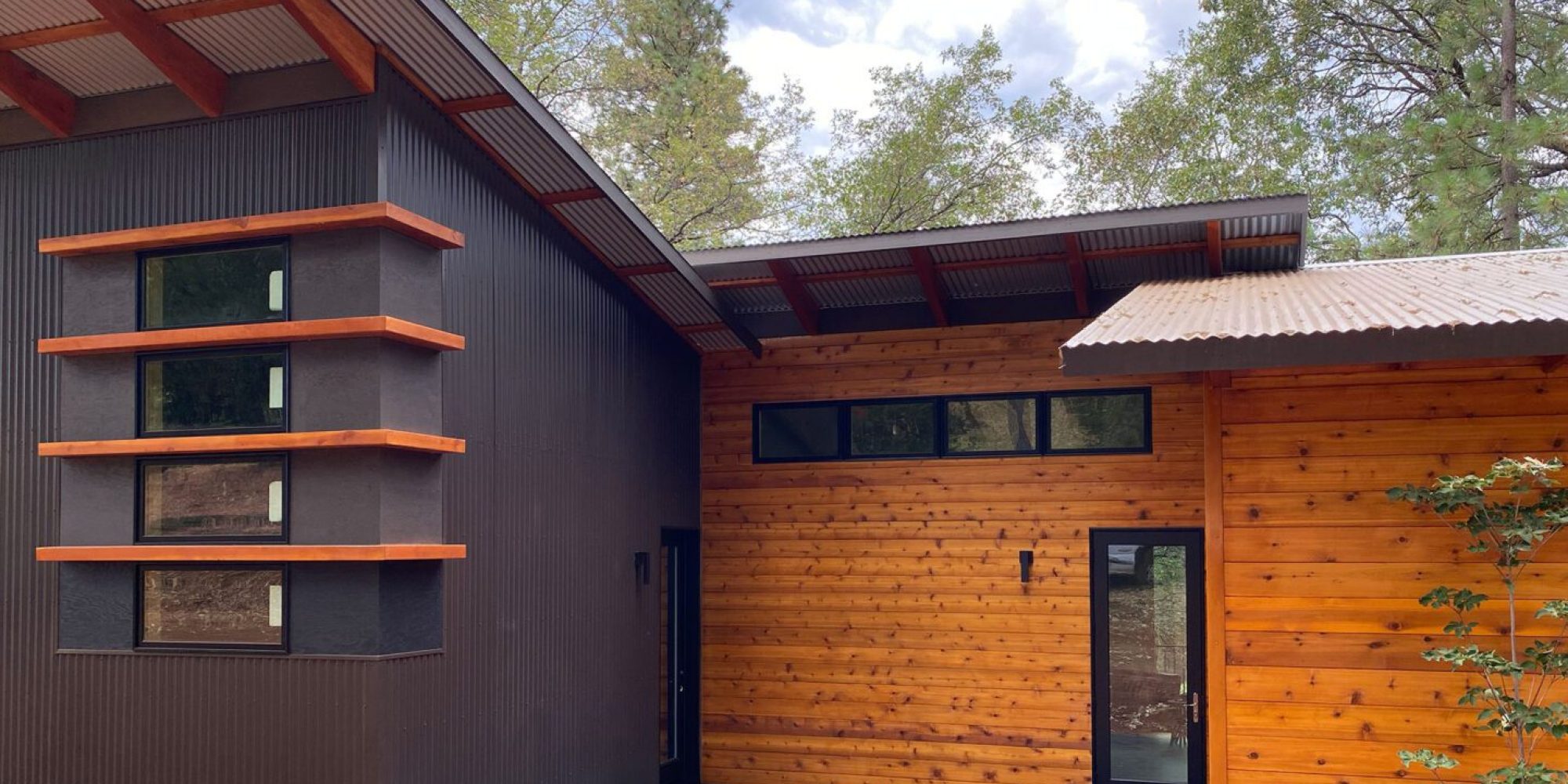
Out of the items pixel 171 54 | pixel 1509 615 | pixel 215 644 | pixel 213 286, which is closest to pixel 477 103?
pixel 171 54

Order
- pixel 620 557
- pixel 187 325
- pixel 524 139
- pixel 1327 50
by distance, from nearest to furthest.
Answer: pixel 187 325 < pixel 524 139 < pixel 620 557 < pixel 1327 50

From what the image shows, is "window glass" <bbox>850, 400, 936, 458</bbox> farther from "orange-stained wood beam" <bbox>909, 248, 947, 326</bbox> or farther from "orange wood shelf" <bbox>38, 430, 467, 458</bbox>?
"orange wood shelf" <bbox>38, 430, 467, 458</bbox>

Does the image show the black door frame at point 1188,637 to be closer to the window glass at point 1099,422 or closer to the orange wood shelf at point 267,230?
the window glass at point 1099,422

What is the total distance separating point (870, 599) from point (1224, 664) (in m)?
3.20

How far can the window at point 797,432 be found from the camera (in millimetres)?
8797

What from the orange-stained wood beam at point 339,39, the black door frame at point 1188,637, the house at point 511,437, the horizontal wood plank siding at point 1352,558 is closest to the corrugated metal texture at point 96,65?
the house at point 511,437

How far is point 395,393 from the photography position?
5691 millimetres

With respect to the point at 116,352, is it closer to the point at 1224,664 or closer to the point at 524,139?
the point at 524,139

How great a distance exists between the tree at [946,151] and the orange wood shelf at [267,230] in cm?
1226

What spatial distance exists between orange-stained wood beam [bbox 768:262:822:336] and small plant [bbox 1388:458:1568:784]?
3.85 m

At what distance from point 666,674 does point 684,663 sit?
17cm

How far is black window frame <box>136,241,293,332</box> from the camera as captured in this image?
579 cm

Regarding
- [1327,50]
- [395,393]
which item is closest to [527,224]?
[395,393]

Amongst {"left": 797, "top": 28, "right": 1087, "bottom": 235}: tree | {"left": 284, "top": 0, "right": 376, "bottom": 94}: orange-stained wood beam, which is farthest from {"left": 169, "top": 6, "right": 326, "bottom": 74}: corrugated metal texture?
{"left": 797, "top": 28, "right": 1087, "bottom": 235}: tree
